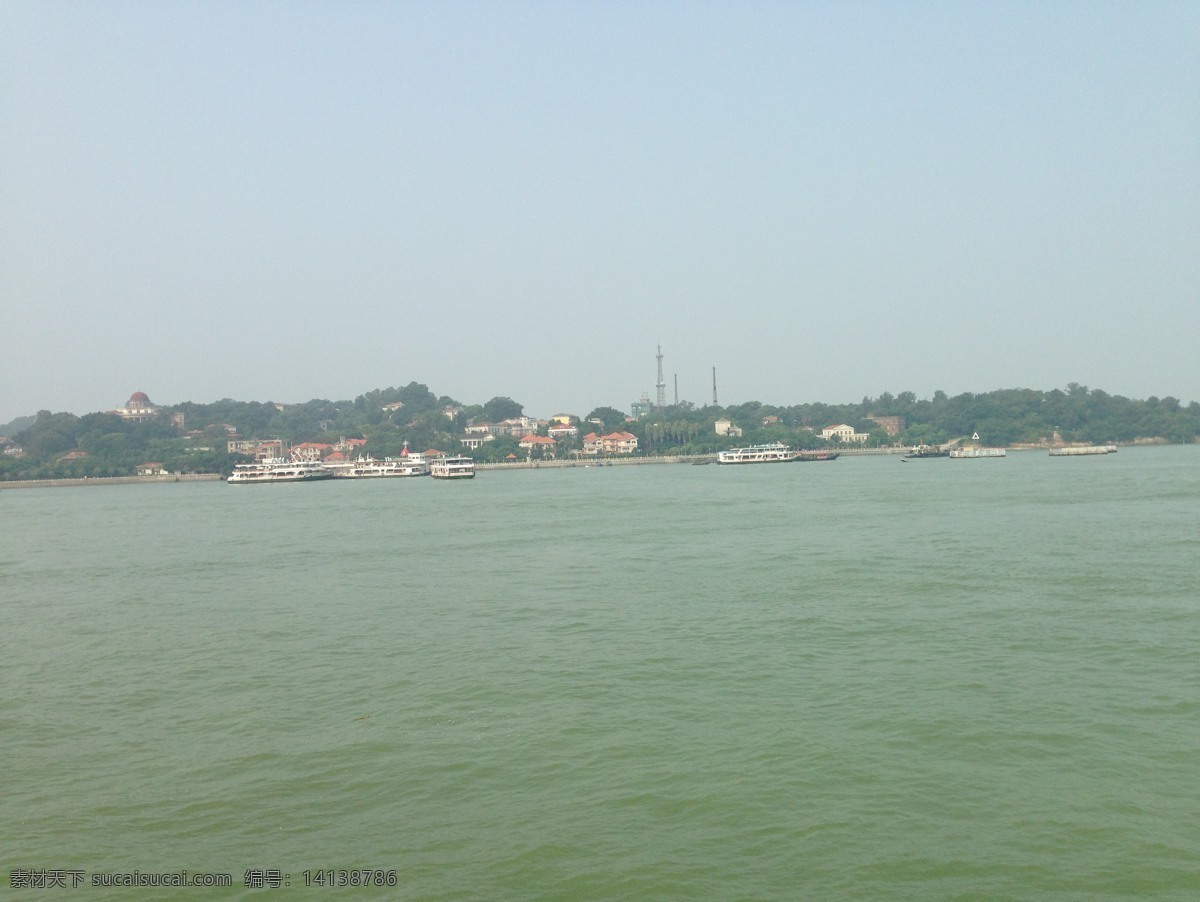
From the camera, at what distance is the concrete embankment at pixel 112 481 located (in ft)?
183

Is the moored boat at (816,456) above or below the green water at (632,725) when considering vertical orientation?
above

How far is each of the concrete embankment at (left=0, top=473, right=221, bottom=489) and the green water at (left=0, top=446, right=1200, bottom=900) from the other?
4879cm

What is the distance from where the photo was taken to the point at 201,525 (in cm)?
2412

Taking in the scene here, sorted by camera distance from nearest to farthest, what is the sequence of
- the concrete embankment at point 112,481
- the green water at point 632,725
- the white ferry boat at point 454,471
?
the green water at point 632,725
the white ferry boat at point 454,471
the concrete embankment at point 112,481

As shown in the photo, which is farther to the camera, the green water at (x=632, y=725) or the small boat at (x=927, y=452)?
the small boat at (x=927, y=452)

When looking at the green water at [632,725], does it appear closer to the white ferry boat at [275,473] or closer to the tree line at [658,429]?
the white ferry boat at [275,473]

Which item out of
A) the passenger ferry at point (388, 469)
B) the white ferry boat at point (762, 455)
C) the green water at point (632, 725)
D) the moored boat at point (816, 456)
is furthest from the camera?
the moored boat at point (816, 456)

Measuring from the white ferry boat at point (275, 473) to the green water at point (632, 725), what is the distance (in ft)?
127

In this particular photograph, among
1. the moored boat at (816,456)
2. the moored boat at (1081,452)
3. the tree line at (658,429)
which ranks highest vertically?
the tree line at (658,429)

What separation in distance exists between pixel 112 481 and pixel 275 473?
526 inches

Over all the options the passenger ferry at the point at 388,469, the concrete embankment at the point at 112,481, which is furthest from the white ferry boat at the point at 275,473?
the concrete embankment at the point at 112,481

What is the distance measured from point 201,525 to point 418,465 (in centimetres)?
3365

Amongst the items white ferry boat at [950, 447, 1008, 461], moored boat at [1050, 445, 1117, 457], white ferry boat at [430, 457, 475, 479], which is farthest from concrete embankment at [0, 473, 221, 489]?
moored boat at [1050, 445, 1117, 457]

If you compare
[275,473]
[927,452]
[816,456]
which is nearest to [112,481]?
[275,473]
